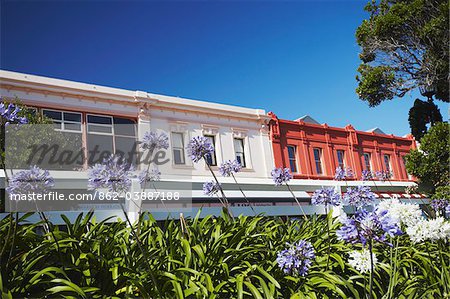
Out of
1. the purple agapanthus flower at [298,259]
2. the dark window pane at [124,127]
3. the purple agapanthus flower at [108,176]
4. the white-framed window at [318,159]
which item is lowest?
the purple agapanthus flower at [298,259]

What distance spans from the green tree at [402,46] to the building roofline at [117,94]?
5.86 meters

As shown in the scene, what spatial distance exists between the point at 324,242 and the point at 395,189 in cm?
1553

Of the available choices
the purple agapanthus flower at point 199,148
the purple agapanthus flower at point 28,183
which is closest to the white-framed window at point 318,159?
the purple agapanthus flower at point 199,148

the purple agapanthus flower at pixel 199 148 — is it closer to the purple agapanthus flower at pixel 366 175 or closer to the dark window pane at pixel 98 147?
the purple agapanthus flower at pixel 366 175

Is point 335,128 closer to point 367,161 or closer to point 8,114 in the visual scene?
point 367,161

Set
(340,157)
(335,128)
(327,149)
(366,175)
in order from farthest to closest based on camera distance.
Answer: (340,157) → (335,128) → (327,149) → (366,175)

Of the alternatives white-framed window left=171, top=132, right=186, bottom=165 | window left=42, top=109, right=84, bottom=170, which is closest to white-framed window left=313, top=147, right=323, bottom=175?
white-framed window left=171, top=132, right=186, bottom=165

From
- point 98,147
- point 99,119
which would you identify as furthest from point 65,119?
point 98,147

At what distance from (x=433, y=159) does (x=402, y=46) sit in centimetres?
290

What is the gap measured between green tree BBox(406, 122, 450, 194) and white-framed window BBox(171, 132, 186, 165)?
7170 millimetres

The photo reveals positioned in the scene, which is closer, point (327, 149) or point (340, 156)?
point (327, 149)

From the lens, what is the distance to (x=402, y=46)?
9.52 m

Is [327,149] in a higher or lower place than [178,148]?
higher

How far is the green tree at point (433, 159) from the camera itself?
28.9 ft
